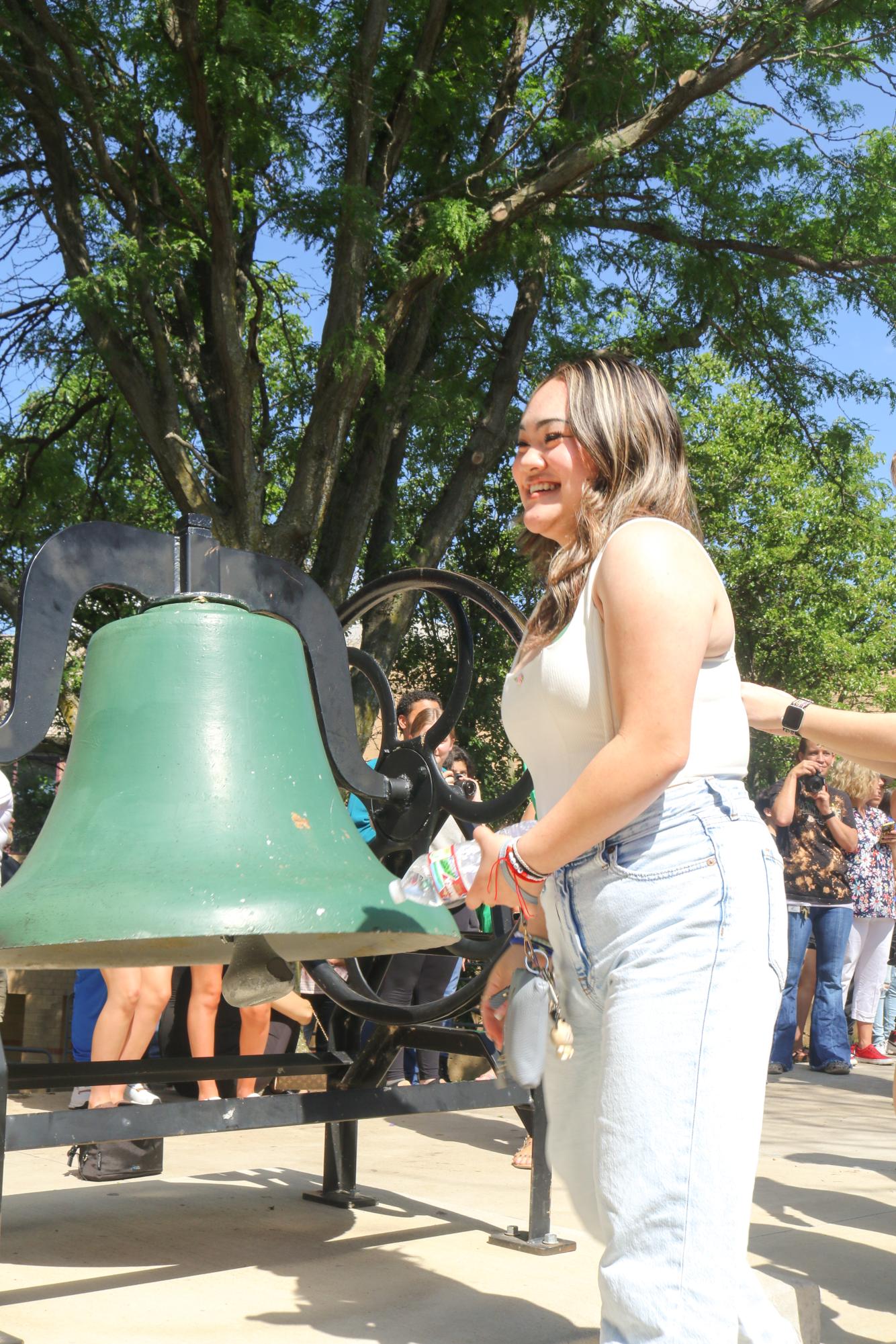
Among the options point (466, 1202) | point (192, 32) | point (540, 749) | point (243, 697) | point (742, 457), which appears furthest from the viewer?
point (742, 457)

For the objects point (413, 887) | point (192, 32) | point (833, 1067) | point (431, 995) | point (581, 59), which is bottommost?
point (833, 1067)

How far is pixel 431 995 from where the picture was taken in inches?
245

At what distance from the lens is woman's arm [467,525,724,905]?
161 cm

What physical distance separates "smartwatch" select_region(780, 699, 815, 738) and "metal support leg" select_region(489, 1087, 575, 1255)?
1.39m

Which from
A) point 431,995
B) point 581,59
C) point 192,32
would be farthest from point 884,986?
point 192,32

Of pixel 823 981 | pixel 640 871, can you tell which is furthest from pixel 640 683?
pixel 823 981

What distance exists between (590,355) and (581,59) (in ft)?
26.0

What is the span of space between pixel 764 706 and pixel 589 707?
63cm

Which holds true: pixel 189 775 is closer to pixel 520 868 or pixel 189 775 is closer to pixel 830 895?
pixel 520 868

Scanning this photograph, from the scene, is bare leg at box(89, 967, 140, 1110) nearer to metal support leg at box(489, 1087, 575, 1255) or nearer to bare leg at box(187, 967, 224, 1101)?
bare leg at box(187, 967, 224, 1101)

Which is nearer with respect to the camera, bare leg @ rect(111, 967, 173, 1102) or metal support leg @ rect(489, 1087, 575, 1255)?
metal support leg @ rect(489, 1087, 575, 1255)

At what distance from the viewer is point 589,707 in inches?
68.5

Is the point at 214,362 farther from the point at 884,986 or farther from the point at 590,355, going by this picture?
the point at 590,355

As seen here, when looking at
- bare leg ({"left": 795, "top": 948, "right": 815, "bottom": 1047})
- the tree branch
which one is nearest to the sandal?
bare leg ({"left": 795, "top": 948, "right": 815, "bottom": 1047})
